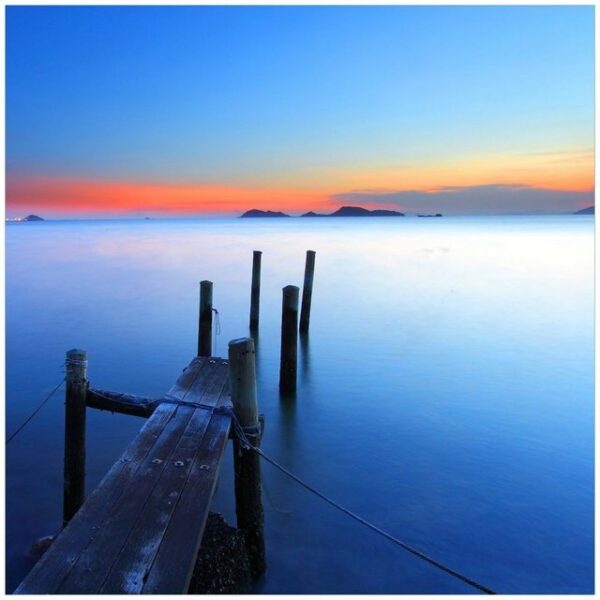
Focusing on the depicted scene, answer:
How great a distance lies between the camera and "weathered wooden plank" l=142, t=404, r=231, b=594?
3.09 metres

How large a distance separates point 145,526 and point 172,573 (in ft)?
1.60

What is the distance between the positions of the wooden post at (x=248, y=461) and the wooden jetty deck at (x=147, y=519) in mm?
273

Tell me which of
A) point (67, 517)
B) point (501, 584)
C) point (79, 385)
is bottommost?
point (501, 584)

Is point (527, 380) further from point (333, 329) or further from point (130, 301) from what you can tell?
point (130, 301)

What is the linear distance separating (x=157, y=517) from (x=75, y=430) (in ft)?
6.34

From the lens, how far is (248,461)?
4.59 m

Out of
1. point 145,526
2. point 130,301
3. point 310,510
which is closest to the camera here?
point 145,526

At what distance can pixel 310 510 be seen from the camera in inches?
239

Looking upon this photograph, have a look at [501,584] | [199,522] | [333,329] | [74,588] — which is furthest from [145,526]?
[333,329]

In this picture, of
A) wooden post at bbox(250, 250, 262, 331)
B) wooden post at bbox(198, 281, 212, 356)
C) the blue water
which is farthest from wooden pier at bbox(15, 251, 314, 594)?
wooden post at bbox(250, 250, 262, 331)

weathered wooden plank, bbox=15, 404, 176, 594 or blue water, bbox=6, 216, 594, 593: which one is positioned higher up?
weathered wooden plank, bbox=15, 404, 176, 594

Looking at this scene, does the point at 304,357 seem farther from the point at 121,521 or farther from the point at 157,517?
the point at 121,521

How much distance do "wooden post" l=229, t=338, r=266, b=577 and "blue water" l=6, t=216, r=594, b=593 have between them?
0.58 metres

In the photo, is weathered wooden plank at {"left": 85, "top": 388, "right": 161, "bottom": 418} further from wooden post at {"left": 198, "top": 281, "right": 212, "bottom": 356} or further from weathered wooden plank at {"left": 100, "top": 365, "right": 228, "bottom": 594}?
wooden post at {"left": 198, "top": 281, "right": 212, "bottom": 356}
